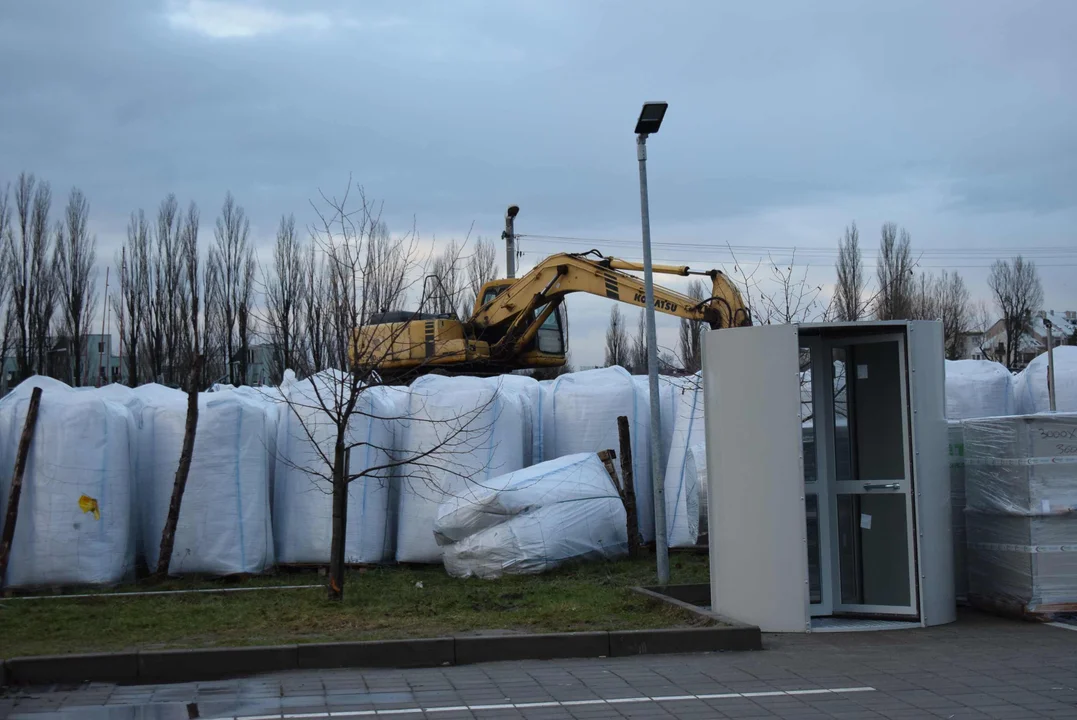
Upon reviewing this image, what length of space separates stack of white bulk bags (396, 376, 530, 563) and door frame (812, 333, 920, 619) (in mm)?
5338

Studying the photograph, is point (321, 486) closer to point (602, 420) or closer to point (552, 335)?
point (602, 420)

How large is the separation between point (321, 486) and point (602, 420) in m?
4.07

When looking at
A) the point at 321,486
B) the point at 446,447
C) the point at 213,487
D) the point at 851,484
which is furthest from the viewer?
the point at 446,447

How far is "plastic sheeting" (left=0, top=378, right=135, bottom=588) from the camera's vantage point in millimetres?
12461

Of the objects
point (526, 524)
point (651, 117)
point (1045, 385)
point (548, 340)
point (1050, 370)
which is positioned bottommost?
point (526, 524)

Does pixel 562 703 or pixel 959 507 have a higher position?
pixel 959 507

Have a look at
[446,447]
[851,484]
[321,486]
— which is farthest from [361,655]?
[446,447]

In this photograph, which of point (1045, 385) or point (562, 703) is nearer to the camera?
point (562, 703)

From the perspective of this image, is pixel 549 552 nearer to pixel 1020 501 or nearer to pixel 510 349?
pixel 1020 501

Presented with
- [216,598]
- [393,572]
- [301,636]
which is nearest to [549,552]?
[393,572]

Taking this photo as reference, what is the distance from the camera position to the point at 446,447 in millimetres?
14578

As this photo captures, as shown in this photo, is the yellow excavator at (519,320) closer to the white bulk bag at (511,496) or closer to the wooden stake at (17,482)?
the white bulk bag at (511,496)

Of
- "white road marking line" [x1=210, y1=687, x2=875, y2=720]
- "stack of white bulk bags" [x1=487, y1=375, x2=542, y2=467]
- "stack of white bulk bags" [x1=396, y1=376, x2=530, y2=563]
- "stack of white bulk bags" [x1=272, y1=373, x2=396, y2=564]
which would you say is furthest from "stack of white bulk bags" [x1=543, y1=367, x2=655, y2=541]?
"white road marking line" [x1=210, y1=687, x2=875, y2=720]

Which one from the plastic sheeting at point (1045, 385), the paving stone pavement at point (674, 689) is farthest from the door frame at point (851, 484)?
the plastic sheeting at point (1045, 385)
